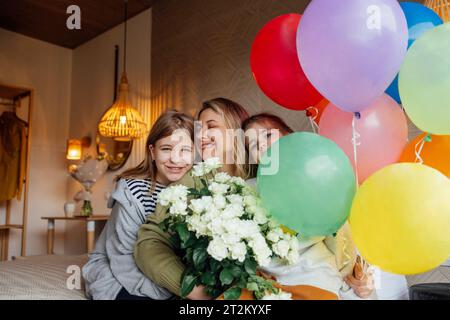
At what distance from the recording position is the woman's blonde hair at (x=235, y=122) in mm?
1572

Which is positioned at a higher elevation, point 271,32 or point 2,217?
point 271,32

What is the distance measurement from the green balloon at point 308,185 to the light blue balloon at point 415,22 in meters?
0.43

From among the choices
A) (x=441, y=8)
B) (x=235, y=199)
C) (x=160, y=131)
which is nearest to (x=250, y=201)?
(x=235, y=199)

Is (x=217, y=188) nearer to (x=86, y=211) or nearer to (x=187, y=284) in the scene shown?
(x=187, y=284)

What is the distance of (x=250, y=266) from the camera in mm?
922

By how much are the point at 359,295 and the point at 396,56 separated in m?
0.68

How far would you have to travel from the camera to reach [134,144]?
12.4 ft

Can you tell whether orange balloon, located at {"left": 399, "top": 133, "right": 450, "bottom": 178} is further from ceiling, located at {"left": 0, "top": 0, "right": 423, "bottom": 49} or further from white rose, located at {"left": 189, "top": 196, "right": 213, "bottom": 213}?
ceiling, located at {"left": 0, "top": 0, "right": 423, "bottom": 49}

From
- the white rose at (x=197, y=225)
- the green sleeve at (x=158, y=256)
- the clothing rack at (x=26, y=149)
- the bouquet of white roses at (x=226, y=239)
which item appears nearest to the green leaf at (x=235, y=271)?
the bouquet of white roses at (x=226, y=239)

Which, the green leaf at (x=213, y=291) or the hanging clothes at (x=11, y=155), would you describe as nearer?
the green leaf at (x=213, y=291)

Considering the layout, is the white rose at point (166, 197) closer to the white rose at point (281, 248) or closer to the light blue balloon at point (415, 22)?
the white rose at point (281, 248)

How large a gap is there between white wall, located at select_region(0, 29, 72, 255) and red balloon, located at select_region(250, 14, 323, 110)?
12.6 ft

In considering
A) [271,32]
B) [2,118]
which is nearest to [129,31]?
[2,118]
